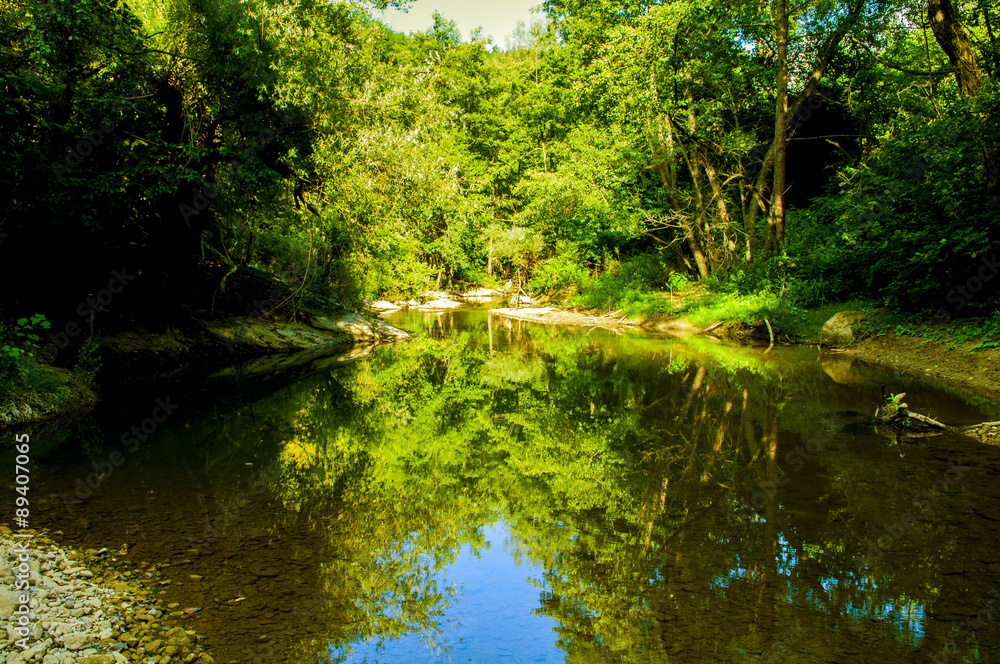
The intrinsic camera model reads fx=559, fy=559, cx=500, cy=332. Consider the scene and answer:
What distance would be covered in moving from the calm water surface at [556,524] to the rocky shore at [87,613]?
0.45 feet

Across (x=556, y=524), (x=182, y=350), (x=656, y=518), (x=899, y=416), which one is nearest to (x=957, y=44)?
(x=899, y=416)

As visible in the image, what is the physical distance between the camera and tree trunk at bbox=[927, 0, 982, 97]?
12242 mm

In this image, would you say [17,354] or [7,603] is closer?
[7,603]

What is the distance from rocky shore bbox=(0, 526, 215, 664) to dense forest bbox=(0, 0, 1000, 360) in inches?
278

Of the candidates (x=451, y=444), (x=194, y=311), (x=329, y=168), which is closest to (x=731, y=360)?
(x=451, y=444)

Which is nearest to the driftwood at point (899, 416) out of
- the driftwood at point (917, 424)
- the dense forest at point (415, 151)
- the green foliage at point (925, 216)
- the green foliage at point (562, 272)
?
the driftwood at point (917, 424)

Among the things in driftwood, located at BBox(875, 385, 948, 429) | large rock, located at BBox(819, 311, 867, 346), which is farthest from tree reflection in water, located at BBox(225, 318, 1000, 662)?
large rock, located at BBox(819, 311, 867, 346)

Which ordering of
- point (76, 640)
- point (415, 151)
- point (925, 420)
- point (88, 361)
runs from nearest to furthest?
1. point (76, 640)
2. point (925, 420)
3. point (88, 361)
4. point (415, 151)

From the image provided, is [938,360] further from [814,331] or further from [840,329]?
[814,331]

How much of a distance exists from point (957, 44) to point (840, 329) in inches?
277

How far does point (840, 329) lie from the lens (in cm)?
1546

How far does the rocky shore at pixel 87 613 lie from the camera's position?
10.5 feet

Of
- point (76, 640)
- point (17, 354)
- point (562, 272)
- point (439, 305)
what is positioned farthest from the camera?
point (439, 305)

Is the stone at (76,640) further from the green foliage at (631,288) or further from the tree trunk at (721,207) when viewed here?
the green foliage at (631,288)
